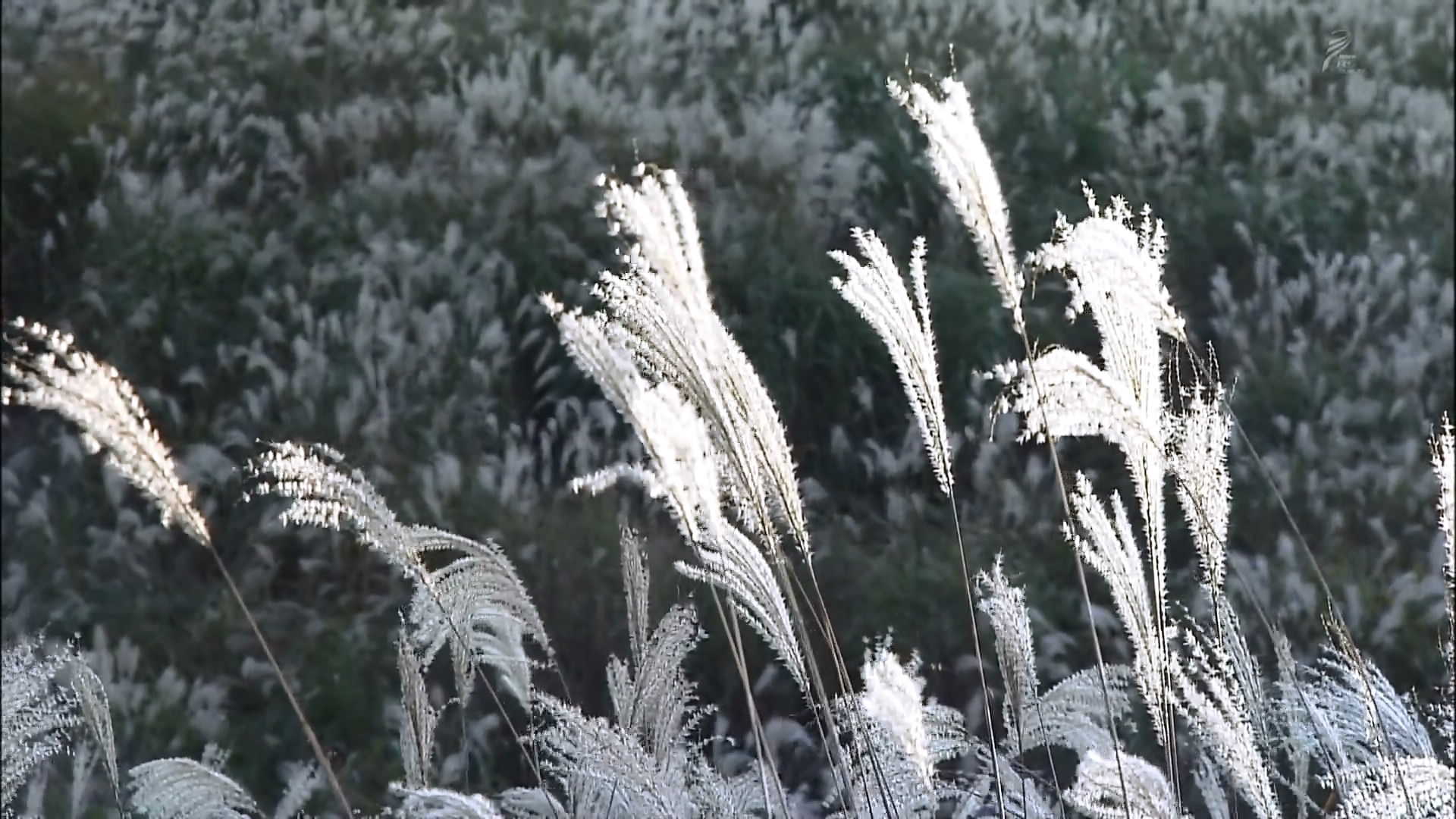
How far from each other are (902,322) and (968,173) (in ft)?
0.48

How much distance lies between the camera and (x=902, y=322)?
4.62 feet

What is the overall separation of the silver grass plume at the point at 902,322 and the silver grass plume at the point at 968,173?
7 cm

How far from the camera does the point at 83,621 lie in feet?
11.5

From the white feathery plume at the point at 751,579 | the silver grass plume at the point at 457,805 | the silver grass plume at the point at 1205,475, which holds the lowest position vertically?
the silver grass plume at the point at 457,805

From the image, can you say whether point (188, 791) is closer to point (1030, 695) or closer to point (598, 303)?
point (1030, 695)

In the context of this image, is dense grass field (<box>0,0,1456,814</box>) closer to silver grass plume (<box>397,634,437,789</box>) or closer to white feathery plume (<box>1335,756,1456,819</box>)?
silver grass plume (<box>397,634,437,789</box>)

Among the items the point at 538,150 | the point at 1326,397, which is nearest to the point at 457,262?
the point at 538,150

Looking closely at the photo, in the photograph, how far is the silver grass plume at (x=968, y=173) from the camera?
1.37m

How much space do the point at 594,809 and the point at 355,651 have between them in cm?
154

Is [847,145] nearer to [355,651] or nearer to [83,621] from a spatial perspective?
[355,651]

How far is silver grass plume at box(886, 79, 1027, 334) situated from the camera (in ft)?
4.48

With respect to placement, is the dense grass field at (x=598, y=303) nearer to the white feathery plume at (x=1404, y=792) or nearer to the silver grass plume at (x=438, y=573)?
the silver grass plume at (x=438, y=573)

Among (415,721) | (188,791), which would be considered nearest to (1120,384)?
(415,721)

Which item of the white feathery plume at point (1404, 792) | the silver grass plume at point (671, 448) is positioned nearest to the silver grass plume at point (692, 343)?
the silver grass plume at point (671, 448)
